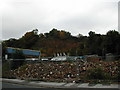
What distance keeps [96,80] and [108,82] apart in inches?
31.1

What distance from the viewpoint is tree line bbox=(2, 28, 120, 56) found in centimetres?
6671

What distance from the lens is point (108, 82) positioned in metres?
12.3

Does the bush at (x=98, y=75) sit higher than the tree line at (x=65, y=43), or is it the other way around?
the tree line at (x=65, y=43)

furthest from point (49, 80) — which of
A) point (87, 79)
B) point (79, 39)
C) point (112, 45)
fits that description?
point (79, 39)

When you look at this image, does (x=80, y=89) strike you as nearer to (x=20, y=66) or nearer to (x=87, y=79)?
(x=87, y=79)

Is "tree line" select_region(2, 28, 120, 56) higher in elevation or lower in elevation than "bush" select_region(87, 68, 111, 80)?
higher

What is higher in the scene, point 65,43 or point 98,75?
point 65,43

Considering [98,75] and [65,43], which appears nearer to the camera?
[98,75]

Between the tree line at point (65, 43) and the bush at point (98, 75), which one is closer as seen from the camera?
the bush at point (98, 75)

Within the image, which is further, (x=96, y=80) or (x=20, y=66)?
(x=20, y=66)

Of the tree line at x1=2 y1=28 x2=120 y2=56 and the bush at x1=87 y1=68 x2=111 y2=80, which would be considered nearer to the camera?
the bush at x1=87 y1=68 x2=111 y2=80

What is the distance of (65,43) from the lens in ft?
307

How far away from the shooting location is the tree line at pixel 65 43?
66706 millimetres

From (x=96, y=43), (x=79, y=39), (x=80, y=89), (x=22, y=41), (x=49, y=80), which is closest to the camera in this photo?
(x=80, y=89)
